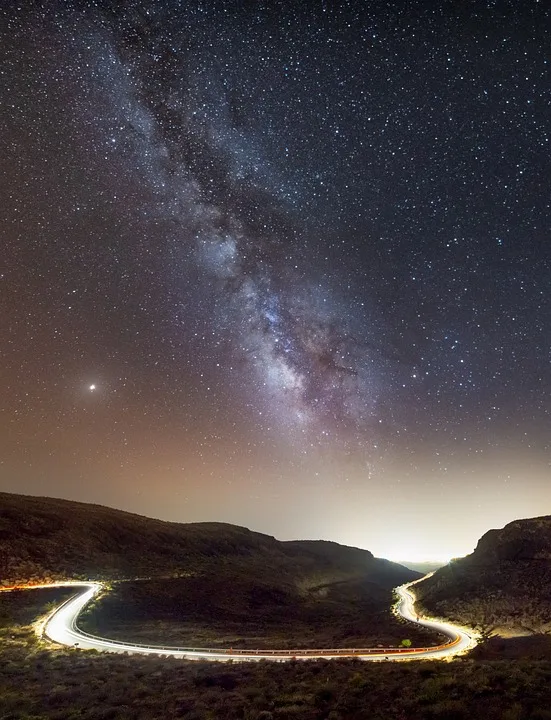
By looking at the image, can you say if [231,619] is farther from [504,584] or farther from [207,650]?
[504,584]

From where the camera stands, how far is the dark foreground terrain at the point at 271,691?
12.1 meters

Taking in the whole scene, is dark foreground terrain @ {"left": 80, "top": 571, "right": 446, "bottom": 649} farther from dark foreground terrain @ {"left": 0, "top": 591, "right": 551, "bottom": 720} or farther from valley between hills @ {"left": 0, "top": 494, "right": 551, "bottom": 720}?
dark foreground terrain @ {"left": 0, "top": 591, "right": 551, "bottom": 720}

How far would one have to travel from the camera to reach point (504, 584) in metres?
54.6

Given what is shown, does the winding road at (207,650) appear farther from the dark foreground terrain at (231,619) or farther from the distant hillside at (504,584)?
the distant hillside at (504,584)

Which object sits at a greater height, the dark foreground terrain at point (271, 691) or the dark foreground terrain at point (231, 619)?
the dark foreground terrain at point (271, 691)

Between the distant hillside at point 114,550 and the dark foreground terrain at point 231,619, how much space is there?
7.27 metres

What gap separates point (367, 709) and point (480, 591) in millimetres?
52634

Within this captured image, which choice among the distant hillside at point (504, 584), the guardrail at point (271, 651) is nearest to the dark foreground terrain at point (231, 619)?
the guardrail at point (271, 651)

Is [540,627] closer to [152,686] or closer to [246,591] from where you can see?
[246,591]

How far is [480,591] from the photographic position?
5497 centimetres

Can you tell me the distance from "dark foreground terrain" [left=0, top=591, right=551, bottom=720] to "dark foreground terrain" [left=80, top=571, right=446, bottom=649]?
446 inches

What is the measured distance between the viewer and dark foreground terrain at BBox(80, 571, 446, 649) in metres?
32.0

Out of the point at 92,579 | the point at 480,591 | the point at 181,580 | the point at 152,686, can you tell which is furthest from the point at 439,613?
the point at 152,686

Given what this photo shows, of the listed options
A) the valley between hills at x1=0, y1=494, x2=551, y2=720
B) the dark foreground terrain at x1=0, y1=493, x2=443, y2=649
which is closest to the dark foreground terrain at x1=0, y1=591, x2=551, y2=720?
the valley between hills at x1=0, y1=494, x2=551, y2=720
